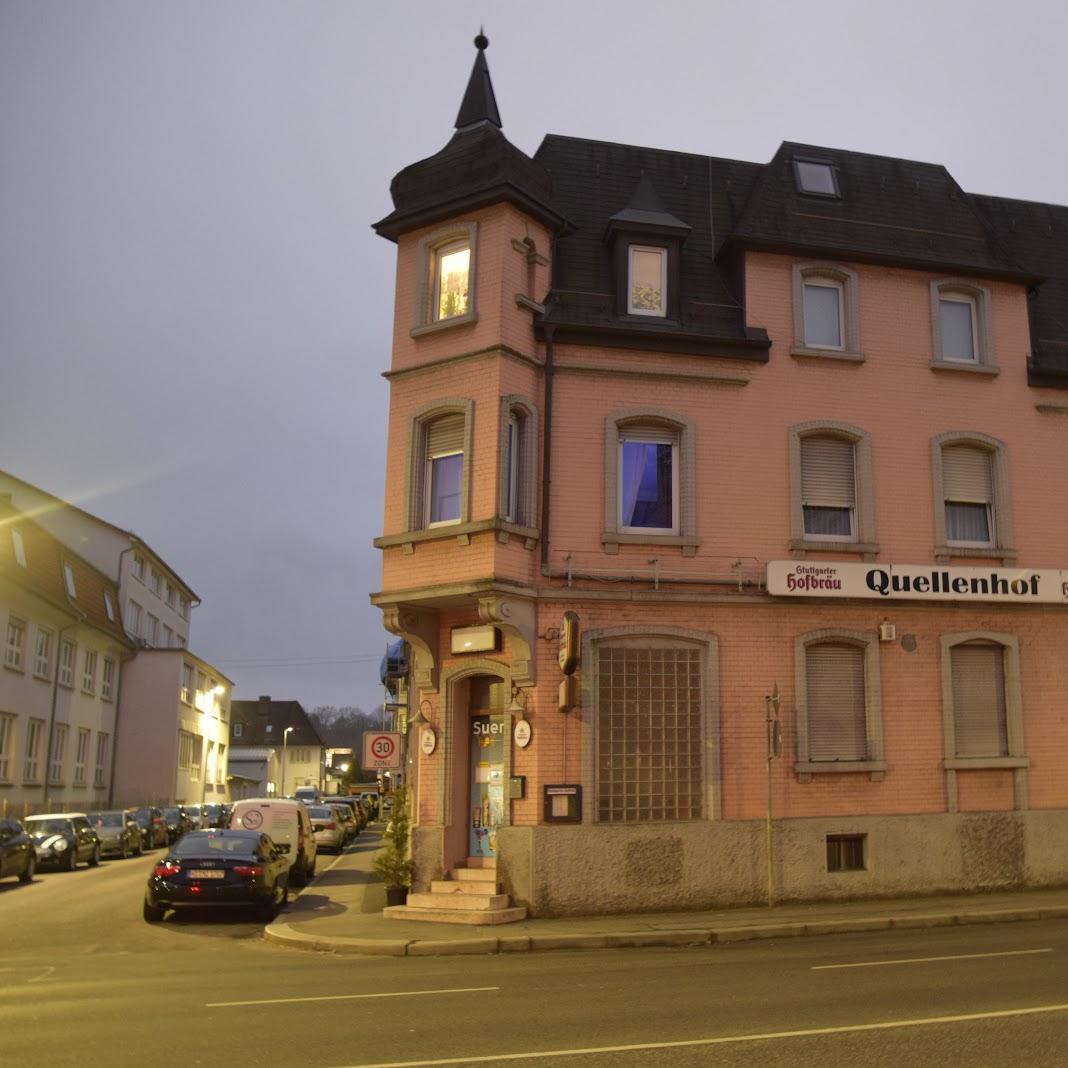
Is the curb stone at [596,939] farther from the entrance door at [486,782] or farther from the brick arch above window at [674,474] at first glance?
the brick arch above window at [674,474]

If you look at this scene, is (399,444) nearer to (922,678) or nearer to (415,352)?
(415,352)

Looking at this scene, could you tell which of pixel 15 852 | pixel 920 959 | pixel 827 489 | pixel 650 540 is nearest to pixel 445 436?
pixel 650 540

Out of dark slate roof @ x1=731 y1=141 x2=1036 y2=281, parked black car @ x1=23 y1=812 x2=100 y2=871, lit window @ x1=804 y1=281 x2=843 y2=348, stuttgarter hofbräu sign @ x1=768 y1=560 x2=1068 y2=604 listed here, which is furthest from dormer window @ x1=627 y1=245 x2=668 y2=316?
parked black car @ x1=23 y1=812 x2=100 y2=871

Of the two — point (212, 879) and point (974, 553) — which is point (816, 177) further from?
point (212, 879)

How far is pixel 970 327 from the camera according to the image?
70.3ft

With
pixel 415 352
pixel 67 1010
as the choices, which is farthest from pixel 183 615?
pixel 67 1010

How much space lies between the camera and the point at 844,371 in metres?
20.5

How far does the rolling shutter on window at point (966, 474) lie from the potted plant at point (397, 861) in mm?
10747

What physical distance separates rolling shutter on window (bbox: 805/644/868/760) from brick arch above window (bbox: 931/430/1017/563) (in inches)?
95.5

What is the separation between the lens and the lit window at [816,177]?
21.9 m

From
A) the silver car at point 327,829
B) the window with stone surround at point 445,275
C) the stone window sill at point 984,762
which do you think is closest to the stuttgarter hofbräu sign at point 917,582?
the stone window sill at point 984,762

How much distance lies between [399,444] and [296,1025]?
451 inches

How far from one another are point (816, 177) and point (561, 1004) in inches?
666

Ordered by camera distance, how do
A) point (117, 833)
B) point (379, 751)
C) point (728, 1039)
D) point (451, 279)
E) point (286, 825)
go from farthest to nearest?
point (117, 833) < point (379, 751) < point (286, 825) < point (451, 279) < point (728, 1039)
